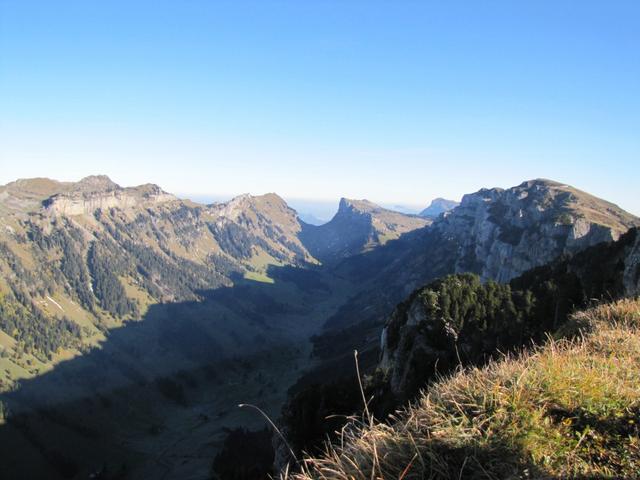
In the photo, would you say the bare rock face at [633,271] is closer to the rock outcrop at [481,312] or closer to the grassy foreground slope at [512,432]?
the rock outcrop at [481,312]

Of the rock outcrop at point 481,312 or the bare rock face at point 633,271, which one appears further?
the rock outcrop at point 481,312

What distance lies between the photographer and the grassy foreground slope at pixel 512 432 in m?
5.29

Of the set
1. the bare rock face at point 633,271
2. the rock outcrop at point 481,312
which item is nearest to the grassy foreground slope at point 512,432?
the rock outcrop at point 481,312

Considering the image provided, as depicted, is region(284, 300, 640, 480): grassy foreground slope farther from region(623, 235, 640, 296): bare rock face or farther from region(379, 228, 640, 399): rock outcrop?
region(623, 235, 640, 296): bare rock face

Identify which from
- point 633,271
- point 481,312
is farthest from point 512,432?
point 481,312

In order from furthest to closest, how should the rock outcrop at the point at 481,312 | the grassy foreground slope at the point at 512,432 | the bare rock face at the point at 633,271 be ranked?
1. the rock outcrop at the point at 481,312
2. the bare rock face at the point at 633,271
3. the grassy foreground slope at the point at 512,432

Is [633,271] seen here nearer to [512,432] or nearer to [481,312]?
[481,312]

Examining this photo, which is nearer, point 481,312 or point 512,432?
point 512,432

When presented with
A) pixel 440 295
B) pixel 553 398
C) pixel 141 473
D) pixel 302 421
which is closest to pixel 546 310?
pixel 440 295

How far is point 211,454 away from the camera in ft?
581

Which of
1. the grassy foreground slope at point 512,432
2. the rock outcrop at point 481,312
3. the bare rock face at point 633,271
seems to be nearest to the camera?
the grassy foreground slope at point 512,432

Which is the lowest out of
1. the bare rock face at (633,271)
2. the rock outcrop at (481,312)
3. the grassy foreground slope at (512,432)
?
the rock outcrop at (481,312)

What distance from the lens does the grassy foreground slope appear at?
5293 mm

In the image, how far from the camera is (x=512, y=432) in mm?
5719
